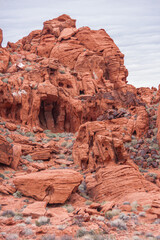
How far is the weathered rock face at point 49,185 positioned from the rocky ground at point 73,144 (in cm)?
5

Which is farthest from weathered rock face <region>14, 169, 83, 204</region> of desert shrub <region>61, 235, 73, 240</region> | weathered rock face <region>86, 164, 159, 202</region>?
desert shrub <region>61, 235, 73, 240</region>

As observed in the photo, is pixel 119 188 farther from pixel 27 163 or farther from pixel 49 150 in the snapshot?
pixel 49 150

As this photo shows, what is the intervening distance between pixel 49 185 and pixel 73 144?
1066cm

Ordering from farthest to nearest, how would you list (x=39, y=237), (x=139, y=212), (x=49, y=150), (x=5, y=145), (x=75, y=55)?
(x=75, y=55) < (x=49, y=150) < (x=5, y=145) < (x=139, y=212) < (x=39, y=237)

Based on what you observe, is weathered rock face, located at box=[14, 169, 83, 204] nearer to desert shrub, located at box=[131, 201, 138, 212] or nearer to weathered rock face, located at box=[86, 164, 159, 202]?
weathered rock face, located at box=[86, 164, 159, 202]

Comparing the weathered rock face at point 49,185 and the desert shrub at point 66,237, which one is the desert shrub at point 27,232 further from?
the weathered rock face at point 49,185

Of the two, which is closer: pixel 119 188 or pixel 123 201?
pixel 123 201

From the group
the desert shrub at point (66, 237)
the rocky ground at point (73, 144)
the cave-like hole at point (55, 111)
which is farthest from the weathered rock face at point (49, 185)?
the cave-like hole at point (55, 111)

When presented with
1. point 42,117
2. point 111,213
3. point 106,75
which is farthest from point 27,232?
point 106,75

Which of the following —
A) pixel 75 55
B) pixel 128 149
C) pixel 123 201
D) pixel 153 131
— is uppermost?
pixel 75 55

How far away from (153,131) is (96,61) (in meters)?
A: 20.0

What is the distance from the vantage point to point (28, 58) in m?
37.3

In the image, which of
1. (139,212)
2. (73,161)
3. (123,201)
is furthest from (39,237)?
(73,161)

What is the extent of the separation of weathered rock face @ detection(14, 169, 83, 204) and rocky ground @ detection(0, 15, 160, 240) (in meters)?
0.05
